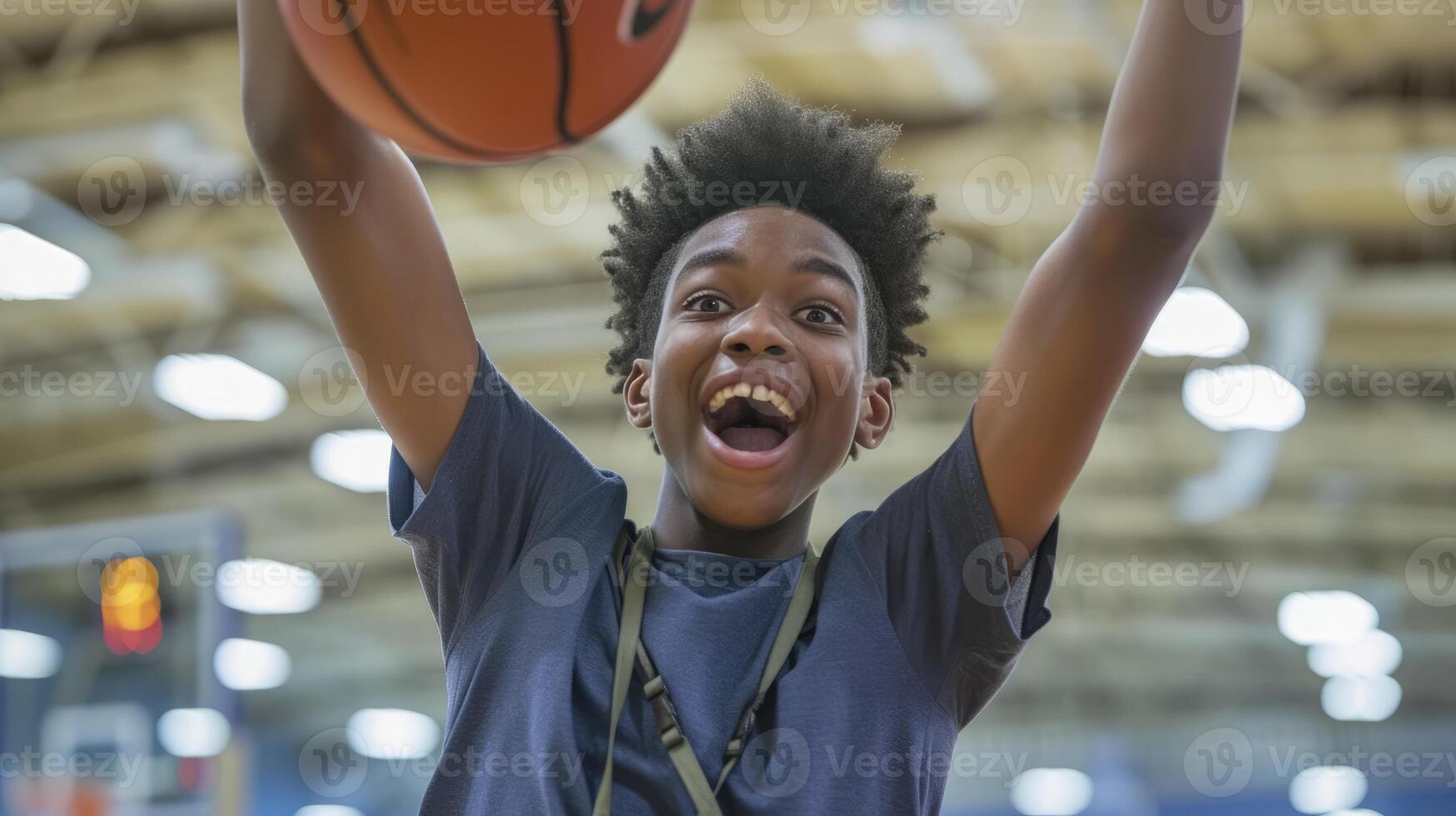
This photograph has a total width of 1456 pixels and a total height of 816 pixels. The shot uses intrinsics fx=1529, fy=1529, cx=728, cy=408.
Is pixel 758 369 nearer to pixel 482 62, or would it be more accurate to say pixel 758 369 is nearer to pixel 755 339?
pixel 755 339

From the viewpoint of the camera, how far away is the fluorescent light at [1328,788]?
12047 millimetres

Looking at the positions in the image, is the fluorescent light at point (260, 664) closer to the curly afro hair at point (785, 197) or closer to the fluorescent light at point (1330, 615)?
the fluorescent light at point (1330, 615)

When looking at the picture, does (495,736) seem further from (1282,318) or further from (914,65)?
(1282,318)

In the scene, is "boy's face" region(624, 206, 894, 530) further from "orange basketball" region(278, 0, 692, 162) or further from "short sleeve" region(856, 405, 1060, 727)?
"orange basketball" region(278, 0, 692, 162)

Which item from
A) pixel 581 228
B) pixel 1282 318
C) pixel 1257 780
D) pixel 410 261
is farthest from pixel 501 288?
pixel 1257 780

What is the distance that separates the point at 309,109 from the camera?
133cm

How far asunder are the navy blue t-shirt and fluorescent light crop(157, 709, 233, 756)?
12.4 ft

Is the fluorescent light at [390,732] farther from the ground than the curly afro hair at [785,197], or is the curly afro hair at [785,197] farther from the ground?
the fluorescent light at [390,732]

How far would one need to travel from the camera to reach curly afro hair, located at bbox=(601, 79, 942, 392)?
1.84 m

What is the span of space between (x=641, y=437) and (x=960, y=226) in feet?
9.52

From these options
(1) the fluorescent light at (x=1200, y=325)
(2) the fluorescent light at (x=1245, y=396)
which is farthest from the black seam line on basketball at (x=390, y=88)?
(2) the fluorescent light at (x=1245, y=396)

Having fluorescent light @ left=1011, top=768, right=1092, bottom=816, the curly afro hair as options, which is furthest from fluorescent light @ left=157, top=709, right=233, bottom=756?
fluorescent light @ left=1011, top=768, right=1092, bottom=816

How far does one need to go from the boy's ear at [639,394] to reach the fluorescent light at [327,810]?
1140 centimetres

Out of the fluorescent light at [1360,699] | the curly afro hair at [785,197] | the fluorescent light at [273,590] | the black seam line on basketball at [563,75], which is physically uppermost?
the fluorescent light at [1360,699]
